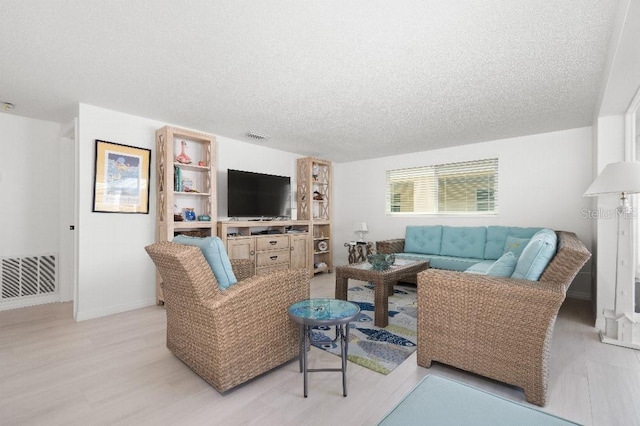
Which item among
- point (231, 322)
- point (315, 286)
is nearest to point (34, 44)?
point (231, 322)

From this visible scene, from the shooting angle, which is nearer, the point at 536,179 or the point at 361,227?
the point at 536,179

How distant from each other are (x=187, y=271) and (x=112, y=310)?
2.52 meters

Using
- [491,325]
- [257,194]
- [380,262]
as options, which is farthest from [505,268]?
[257,194]

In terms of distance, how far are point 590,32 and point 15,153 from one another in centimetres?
572

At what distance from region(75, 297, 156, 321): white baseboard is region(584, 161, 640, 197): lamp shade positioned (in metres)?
4.71

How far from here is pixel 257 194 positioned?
4918mm

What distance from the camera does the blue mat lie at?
0.87 metres

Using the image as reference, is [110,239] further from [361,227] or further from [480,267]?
[480,267]

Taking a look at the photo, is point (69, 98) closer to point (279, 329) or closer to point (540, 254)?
point (279, 329)

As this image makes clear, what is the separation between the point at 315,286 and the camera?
4.82m

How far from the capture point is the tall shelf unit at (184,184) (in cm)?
376

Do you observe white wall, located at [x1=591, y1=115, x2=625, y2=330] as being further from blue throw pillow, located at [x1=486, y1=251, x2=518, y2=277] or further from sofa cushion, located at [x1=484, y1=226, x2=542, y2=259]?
blue throw pillow, located at [x1=486, y1=251, x2=518, y2=277]

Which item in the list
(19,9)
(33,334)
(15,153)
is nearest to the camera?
(19,9)

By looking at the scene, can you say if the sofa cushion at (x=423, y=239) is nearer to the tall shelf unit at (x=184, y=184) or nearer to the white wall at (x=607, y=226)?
the white wall at (x=607, y=226)
